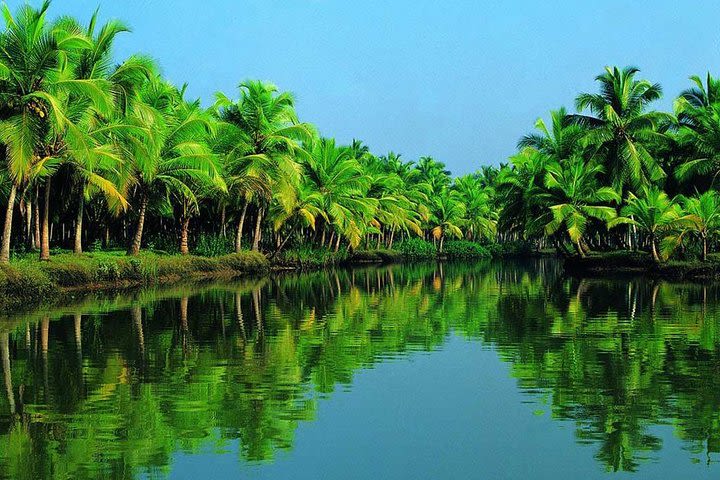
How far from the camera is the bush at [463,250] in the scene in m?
71.8

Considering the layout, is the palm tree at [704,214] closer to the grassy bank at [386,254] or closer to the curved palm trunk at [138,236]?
the grassy bank at [386,254]

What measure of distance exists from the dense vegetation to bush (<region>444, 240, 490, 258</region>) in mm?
15532

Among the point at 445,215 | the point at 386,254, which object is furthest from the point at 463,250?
the point at 386,254

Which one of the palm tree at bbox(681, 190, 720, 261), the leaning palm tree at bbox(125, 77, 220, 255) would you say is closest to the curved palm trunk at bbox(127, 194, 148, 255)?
the leaning palm tree at bbox(125, 77, 220, 255)

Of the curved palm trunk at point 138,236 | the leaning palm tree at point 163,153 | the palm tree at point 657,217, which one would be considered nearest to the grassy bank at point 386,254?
the leaning palm tree at point 163,153

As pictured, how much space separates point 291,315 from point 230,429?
10729 mm

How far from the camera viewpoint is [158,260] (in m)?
28.5

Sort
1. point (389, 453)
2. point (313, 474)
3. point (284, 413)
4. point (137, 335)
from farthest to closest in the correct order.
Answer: point (137, 335), point (284, 413), point (389, 453), point (313, 474)

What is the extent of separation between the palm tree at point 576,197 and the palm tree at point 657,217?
2479 millimetres

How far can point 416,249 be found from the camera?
6569cm

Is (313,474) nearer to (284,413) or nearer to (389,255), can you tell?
(284,413)

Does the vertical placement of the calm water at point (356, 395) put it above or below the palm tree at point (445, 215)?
below

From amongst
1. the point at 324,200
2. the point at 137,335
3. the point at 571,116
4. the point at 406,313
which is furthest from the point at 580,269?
the point at 137,335

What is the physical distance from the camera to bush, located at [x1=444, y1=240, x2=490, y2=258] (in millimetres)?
71750
